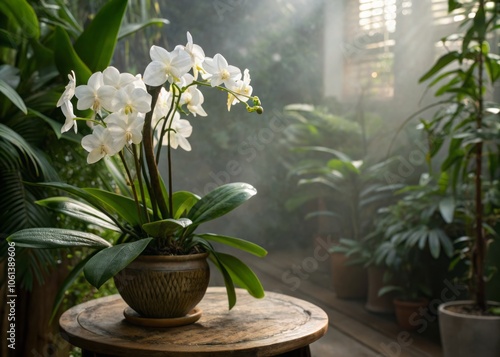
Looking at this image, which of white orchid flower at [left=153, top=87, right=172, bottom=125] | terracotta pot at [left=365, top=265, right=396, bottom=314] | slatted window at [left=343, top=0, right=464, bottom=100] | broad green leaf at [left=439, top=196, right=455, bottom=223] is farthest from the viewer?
slatted window at [left=343, top=0, right=464, bottom=100]

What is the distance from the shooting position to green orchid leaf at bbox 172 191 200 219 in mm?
1417

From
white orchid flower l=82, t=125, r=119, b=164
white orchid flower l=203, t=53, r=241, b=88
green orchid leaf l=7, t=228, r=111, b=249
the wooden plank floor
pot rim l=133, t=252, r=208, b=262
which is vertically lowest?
the wooden plank floor

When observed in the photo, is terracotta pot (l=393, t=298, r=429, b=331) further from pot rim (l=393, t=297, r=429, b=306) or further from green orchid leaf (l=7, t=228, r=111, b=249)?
green orchid leaf (l=7, t=228, r=111, b=249)

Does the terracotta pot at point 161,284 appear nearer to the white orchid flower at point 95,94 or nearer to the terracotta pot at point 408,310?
the white orchid flower at point 95,94

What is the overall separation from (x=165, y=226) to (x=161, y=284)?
4.8 inches

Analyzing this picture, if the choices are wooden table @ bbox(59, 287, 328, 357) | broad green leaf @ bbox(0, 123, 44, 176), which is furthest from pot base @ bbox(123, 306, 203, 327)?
broad green leaf @ bbox(0, 123, 44, 176)

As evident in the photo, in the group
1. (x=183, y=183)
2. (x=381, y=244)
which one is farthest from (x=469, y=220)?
(x=183, y=183)

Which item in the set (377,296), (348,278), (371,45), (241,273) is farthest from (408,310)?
(241,273)

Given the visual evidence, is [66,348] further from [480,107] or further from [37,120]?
[480,107]

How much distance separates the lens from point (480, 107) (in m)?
2.34

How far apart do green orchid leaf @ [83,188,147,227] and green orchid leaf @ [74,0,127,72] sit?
82 centimetres

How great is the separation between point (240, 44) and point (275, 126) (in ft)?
2.35

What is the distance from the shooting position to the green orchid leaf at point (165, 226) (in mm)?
1211

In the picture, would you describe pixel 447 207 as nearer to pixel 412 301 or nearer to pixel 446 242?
pixel 446 242
